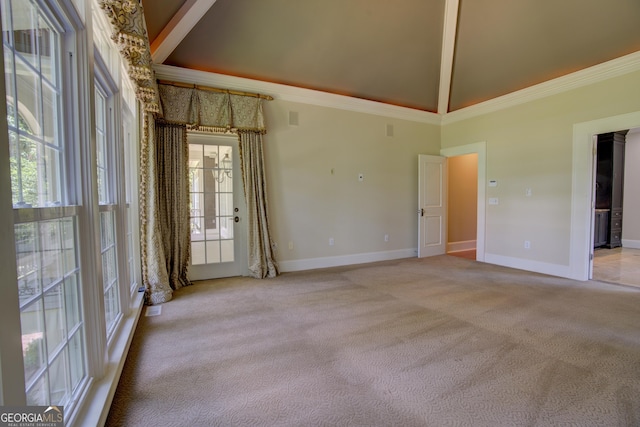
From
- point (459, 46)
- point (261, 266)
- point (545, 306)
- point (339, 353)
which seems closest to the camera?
point (339, 353)

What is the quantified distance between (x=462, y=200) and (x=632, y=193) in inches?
153

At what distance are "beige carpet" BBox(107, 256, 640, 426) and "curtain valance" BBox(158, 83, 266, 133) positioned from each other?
2.25 m

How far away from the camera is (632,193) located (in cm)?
674

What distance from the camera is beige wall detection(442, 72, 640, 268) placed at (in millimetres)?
3998

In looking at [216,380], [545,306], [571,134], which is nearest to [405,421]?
[216,380]

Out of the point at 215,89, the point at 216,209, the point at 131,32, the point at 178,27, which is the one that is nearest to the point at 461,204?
the point at 216,209

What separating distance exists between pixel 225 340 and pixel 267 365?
569mm

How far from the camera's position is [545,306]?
10.5ft

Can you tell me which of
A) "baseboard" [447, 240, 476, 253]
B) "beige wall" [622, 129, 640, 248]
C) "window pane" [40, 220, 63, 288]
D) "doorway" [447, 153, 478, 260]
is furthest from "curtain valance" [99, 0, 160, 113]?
"beige wall" [622, 129, 640, 248]

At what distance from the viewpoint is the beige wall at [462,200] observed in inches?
261

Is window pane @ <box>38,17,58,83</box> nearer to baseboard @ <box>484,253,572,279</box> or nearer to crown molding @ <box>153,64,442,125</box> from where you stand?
crown molding @ <box>153,64,442,125</box>

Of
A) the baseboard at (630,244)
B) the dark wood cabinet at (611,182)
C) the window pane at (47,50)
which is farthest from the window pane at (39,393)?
the baseboard at (630,244)

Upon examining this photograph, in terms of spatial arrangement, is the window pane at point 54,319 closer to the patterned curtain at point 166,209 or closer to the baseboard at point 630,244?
the patterned curtain at point 166,209

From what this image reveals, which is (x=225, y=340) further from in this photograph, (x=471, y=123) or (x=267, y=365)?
(x=471, y=123)
